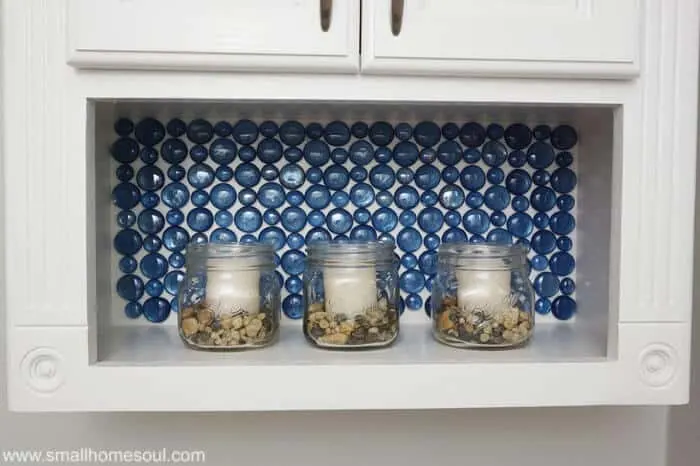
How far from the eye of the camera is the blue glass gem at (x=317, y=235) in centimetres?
100

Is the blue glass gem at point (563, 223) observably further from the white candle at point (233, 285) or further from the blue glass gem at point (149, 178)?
the blue glass gem at point (149, 178)

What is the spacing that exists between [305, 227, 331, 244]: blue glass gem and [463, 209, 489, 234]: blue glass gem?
0.62 ft

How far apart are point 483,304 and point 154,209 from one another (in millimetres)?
450

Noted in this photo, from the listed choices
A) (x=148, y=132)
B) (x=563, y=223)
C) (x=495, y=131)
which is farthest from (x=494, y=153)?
(x=148, y=132)

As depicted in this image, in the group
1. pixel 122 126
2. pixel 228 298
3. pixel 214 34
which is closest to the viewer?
pixel 214 34

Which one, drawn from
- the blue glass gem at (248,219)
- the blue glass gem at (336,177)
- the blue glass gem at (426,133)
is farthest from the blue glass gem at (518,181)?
the blue glass gem at (248,219)

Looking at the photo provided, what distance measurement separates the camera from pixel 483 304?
87 centimetres

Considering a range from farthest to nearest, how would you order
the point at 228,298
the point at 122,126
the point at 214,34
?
the point at 122,126 < the point at 228,298 < the point at 214,34

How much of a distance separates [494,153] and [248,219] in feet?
1.13

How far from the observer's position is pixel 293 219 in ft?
3.28

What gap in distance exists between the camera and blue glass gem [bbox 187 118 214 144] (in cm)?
99

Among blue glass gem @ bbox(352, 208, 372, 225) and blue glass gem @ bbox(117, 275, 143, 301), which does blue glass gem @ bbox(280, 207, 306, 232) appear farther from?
blue glass gem @ bbox(117, 275, 143, 301)

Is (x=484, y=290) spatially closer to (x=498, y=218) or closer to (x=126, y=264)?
(x=498, y=218)

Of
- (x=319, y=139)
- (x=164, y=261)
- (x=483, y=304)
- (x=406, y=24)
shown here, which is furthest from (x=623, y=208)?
(x=164, y=261)
